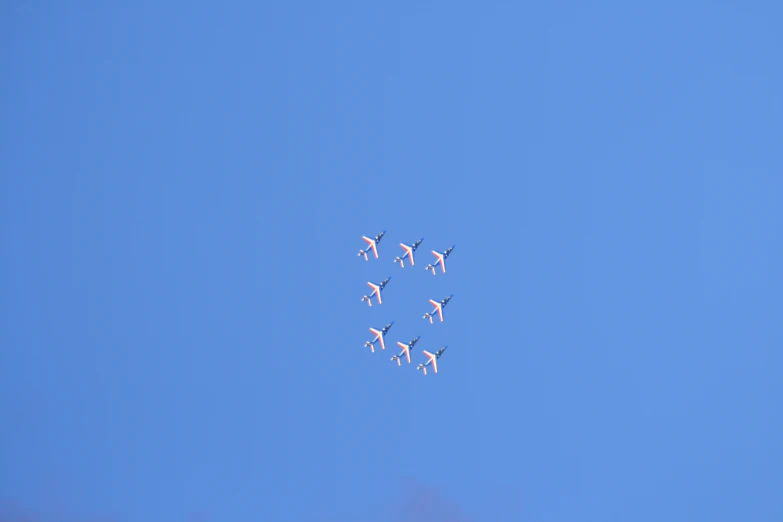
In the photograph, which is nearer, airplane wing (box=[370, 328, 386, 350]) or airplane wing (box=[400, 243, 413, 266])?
airplane wing (box=[400, 243, 413, 266])

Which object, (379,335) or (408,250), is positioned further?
(379,335)

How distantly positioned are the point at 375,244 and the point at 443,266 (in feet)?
31.4

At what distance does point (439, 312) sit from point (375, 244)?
39.6 feet

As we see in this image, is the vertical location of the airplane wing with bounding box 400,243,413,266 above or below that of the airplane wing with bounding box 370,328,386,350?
above

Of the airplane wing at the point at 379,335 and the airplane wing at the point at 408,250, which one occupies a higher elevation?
the airplane wing at the point at 408,250

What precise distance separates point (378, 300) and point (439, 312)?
7985 millimetres

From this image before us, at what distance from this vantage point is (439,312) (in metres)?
186

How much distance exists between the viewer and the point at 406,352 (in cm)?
18425

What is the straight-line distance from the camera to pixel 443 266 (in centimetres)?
18412

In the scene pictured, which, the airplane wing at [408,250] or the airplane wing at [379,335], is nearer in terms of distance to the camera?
the airplane wing at [408,250]

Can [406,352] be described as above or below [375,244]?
below

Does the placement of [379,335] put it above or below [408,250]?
below
